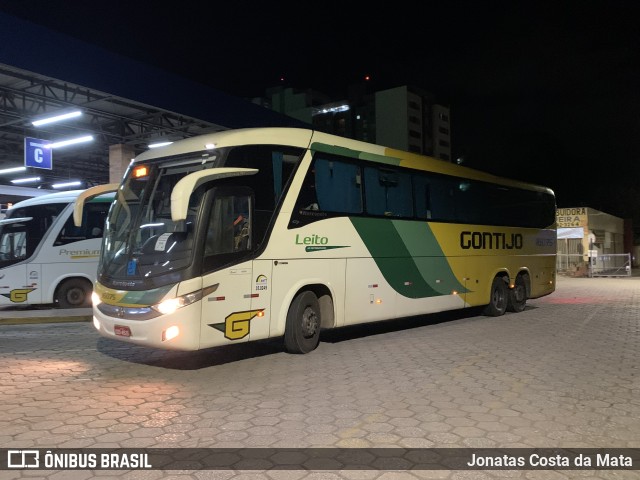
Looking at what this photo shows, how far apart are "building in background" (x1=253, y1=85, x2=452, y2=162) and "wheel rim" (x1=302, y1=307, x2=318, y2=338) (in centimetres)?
8750

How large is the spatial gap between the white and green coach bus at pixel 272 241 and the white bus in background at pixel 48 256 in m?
6.20

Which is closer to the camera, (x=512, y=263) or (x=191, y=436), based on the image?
(x=191, y=436)

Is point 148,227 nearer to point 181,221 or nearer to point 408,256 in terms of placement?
point 181,221

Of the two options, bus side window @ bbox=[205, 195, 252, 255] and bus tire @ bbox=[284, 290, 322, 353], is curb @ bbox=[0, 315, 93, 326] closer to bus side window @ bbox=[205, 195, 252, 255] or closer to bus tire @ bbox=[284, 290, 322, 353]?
bus tire @ bbox=[284, 290, 322, 353]

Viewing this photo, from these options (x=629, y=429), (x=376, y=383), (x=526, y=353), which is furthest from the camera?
(x=526, y=353)

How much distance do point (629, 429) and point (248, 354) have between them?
532 cm

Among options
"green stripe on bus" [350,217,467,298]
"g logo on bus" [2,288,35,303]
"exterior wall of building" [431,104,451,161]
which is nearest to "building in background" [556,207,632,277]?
"green stripe on bus" [350,217,467,298]

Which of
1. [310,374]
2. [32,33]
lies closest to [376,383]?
[310,374]

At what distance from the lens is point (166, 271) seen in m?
6.61

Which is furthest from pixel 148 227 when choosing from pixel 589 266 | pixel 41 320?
pixel 589 266

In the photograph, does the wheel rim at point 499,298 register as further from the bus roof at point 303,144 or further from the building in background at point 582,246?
the building in background at point 582,246

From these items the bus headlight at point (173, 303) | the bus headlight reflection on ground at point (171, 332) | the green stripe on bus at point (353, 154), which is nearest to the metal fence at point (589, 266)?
the green stripe on bus at point (353, 154)

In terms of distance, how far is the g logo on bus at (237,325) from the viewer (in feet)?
22.7

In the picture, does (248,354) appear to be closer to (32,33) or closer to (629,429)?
(629,429)
